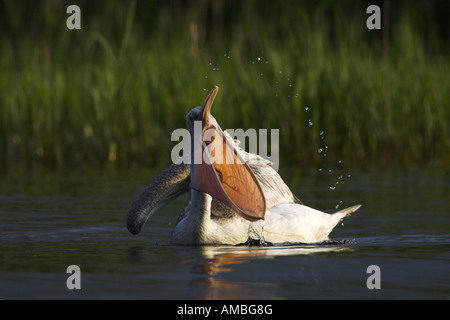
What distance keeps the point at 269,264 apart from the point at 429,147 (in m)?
7.10

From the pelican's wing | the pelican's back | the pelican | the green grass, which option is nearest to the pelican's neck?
the pelican

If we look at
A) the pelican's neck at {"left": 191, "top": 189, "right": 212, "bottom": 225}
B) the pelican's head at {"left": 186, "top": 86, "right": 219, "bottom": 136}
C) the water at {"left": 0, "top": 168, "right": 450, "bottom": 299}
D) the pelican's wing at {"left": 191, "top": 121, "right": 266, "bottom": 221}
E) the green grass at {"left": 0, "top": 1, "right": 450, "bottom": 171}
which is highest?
the green grass at {"left": 0, "top": 1, "right": 450, "bottom": 171}

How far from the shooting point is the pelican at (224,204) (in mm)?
7883

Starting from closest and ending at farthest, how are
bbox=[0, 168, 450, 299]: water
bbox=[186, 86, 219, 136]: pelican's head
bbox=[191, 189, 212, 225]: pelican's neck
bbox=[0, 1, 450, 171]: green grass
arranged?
bbox=[0, 168, 450, 299]: water → bbox=[186, 86, 219, 136]: pelican's head → bbox=[191, 189, 212, 225]: pelican's neck → bbox=[0, 1, 450, 171]: green grass

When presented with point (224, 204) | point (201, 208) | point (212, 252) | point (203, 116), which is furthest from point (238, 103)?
point (212, 252)

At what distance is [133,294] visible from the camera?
6031 millimetres

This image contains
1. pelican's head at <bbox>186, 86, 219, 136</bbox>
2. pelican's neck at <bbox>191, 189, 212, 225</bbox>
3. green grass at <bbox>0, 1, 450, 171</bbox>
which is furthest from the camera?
green grass at <bbox>0, 1, 450, 171</bbox>

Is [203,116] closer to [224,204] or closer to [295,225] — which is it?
[224,204]

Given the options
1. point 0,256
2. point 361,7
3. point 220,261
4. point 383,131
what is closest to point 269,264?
point 220,261

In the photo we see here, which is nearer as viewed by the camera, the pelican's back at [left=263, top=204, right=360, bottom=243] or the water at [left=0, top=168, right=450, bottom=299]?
the water at [left=0, top=168, right=450, bottom=299]

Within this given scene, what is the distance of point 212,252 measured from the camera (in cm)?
772

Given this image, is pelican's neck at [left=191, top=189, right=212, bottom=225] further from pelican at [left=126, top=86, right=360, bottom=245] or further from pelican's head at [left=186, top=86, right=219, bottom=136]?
pelican's head at [left=186, top=86, right=219, bottom=136]

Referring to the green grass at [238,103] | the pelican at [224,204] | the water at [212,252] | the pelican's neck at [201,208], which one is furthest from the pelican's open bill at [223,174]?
the green grass at [238,103]

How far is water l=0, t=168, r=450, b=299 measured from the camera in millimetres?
6207
